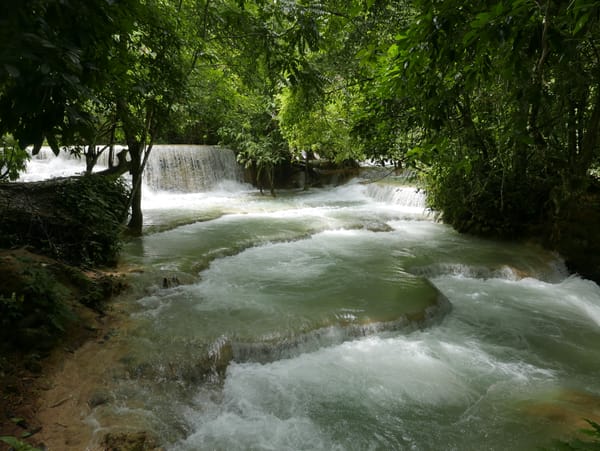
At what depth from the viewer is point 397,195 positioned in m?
16.2

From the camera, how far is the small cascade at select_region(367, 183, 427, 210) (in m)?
15.0

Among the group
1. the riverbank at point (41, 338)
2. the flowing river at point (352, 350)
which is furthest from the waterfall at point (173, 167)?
the riverbank at point (41, 338)

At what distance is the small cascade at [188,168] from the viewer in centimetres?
1695

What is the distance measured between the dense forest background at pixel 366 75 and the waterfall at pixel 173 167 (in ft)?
24.2

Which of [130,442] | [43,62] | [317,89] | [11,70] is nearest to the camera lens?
[11,70]

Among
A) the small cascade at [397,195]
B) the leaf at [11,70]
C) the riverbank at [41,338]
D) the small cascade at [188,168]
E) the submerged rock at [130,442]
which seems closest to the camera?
the leaf at [11,70]

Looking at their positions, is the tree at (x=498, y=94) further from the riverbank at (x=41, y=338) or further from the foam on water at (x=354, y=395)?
the riverbank at (x=41, y=338)

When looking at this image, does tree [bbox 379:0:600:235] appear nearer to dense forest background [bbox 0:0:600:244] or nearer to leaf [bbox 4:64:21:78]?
dense forest background [bbox 0:0:600:244]

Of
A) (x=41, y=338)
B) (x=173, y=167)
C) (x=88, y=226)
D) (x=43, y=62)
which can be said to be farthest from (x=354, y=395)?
(x=173, y=167)

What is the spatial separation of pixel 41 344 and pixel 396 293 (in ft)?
14.9

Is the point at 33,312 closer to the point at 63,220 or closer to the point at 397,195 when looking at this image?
the point at 63,220

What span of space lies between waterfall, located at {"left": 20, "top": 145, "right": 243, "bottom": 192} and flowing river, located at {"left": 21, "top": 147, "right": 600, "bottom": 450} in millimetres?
9645

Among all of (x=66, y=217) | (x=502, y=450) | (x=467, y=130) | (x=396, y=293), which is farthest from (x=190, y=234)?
(x=502, y=450)

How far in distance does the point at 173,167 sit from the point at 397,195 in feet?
35.2
